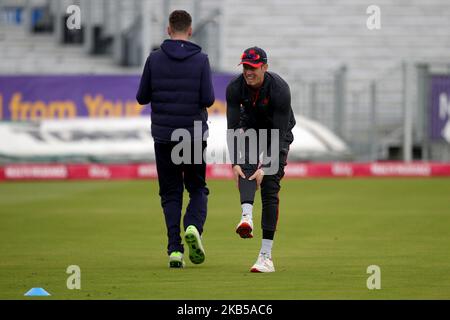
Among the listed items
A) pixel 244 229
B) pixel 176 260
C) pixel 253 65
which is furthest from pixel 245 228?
pixel 253 65

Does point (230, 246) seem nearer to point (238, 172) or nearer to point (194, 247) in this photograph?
point (194, 247)

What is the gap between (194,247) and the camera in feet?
37.2

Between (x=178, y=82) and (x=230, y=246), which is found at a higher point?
(x=178, y=82)

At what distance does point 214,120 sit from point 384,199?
8.24 meters

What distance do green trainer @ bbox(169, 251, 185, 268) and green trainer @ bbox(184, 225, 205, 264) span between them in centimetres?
21

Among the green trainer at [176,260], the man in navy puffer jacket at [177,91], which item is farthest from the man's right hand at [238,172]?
the green trainer at [176,260]

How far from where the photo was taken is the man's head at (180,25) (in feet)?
37.8

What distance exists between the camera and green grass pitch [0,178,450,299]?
10.2m

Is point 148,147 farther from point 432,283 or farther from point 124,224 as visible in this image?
point 432,283

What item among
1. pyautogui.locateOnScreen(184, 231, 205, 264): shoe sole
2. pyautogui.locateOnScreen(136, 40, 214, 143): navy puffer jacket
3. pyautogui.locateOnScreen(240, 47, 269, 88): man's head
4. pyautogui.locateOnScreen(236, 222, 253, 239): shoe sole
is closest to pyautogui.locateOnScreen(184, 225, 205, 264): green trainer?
pyautogui.locateOnScreen(184, 231, 205, 264): shoe sole

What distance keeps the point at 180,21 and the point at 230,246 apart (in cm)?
346

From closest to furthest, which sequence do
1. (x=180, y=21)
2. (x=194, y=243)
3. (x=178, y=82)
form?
(x=194, y=243), (x=180, y=21), (x=178, y=82)

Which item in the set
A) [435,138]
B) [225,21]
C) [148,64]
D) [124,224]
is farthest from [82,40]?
[148,64]

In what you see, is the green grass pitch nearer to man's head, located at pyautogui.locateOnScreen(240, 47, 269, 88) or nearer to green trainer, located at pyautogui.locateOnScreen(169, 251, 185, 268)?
green trainer, located at pyautogui.locateOnScreen(169, 251, 185, 268)
